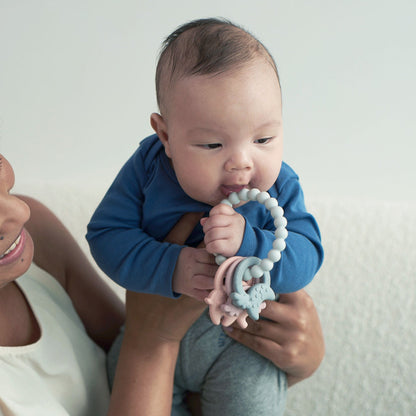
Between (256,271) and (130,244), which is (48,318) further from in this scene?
(256,271)

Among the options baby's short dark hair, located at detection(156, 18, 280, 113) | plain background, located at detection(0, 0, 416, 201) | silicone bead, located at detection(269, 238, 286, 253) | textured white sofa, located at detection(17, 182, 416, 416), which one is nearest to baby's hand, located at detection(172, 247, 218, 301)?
silicone bead, located at detection(269, 238, 286, 253)

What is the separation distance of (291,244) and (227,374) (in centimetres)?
37

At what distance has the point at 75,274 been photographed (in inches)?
50.5

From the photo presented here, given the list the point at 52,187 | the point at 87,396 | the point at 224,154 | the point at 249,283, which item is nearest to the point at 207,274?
the point at 249,283

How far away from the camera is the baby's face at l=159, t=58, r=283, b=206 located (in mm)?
743

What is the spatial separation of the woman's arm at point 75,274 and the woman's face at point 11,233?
0.36m

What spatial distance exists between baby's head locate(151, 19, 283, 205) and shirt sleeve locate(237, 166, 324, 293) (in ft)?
0.27

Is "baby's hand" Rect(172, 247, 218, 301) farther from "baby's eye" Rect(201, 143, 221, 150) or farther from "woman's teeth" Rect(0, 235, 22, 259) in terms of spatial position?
"woman's teeth" Rect(0, 235, 22, 259)

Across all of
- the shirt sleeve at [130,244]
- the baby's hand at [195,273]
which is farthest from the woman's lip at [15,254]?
the baby's hand at [195,273]

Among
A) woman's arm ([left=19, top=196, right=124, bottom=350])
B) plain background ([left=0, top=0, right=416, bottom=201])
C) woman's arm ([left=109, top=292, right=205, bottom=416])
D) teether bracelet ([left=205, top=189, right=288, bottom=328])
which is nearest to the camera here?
teether bracelet ([left=205, top=189, right=288, bottom=328])

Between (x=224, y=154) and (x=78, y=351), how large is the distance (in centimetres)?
60

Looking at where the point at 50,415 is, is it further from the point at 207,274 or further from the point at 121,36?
the point at 121,36

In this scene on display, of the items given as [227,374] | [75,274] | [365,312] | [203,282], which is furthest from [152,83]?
[203,282]

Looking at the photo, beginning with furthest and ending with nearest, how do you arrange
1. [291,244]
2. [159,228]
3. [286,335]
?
[286,335] < [159,228] < [291,244]
